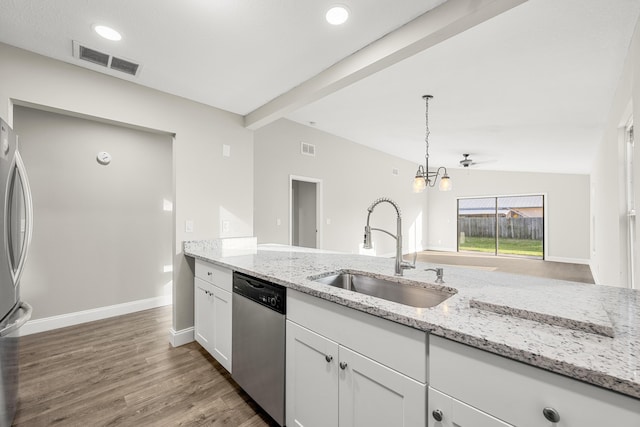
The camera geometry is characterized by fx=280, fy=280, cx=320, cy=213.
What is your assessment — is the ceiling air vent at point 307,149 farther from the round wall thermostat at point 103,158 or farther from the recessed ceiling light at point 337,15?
the recessed ceiling light at point 337,15

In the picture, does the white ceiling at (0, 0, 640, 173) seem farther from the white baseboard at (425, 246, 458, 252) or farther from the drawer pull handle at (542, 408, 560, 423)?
the white baseboard at (425, 246, 458, 252)

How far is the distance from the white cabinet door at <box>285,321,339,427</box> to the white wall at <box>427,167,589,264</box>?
9.40m

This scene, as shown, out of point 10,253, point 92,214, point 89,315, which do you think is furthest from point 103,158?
point 10,253

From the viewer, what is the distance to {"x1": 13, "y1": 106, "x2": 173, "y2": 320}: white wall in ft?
9.91

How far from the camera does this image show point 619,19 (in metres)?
1.83

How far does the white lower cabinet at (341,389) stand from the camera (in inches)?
40.7

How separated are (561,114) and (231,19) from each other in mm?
3992

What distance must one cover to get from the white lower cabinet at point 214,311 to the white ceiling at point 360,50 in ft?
5.57

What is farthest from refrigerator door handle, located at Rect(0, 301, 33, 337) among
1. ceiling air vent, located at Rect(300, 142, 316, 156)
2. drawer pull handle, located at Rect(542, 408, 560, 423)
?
ceiling air vent, located at Rect(300, 142, 316, 156)

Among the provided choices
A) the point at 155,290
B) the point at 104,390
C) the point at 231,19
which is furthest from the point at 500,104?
the point at 155,290

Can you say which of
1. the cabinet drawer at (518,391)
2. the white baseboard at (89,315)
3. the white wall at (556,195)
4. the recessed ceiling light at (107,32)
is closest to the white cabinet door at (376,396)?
the cabinet drawer at (518,391)

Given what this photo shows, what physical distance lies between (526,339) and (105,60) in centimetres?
312

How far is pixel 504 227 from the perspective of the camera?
908 centimetres

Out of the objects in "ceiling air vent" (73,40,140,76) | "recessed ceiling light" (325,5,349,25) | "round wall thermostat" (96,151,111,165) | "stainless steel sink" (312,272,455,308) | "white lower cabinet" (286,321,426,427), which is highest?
"recessed ceiling light" (325,5,349,25)
